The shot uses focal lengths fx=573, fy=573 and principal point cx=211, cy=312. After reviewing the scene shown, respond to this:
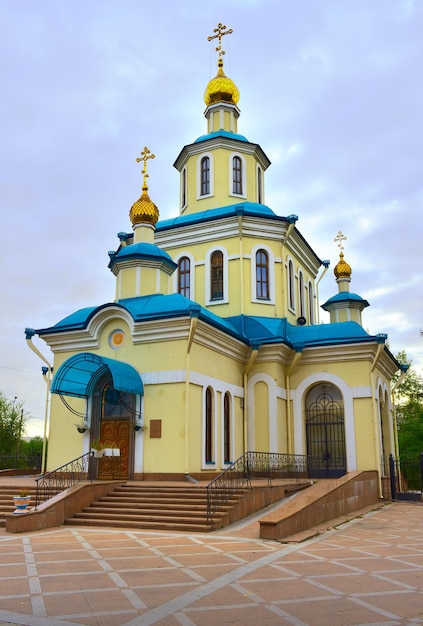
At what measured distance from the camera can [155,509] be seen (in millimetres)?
12102

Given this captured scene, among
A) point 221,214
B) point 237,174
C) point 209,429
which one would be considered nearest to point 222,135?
point 237,174

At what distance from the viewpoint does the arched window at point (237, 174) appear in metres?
22.0

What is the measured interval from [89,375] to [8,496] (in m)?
3.63

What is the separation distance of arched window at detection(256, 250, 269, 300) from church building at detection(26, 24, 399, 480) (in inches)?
1.9

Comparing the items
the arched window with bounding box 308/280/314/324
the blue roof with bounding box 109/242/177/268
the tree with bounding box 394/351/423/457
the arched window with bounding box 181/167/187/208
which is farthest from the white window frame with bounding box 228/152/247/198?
the tree with bounding box 394/351/423/457

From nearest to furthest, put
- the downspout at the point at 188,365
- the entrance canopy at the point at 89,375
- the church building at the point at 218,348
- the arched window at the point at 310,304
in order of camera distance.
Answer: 1. the entrance canopy at the point at 89,375
2. the downspout at the point at 188,365
3. the church building at the point at 218,348
4. the arched window at the point at 310,304

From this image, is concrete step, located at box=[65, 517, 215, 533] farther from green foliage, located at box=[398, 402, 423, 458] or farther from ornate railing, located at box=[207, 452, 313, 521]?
green foliage, located at box=[398, 402, 423, 458]

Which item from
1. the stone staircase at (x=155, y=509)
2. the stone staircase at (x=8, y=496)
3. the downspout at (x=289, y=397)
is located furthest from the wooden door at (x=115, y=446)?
the downspout at (x=289, y=397)

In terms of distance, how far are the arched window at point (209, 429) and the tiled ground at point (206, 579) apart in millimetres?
4503

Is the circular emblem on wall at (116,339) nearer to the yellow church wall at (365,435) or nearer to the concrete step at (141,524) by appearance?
the concrete step at (141,524)

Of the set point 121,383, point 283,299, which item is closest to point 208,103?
point 283,299

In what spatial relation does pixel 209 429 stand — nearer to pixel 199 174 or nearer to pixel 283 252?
pixel 283 252

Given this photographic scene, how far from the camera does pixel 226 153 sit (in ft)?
72.5

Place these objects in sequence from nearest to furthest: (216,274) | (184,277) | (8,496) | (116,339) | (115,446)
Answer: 1. (8,496)
2. (115,446)
3. (116,339)
4. (216,274)
5. (184,277)
